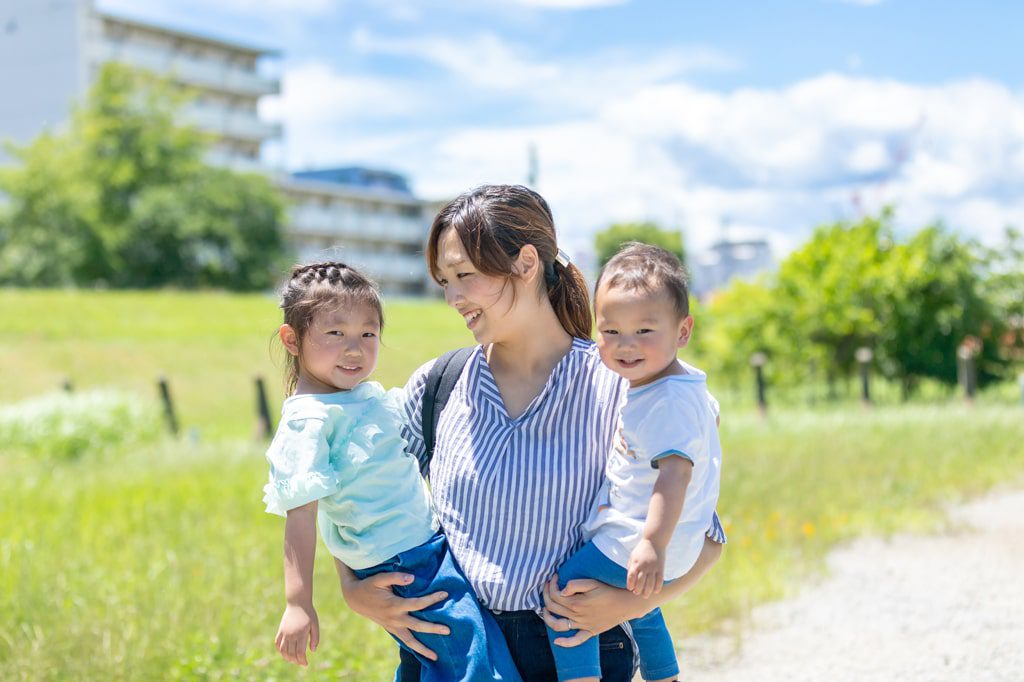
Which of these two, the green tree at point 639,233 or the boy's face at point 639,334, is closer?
the boy's face at point 639,334

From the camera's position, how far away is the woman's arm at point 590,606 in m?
2.46

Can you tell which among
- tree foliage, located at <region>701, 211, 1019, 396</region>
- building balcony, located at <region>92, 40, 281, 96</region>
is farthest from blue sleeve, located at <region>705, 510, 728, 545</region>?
building balcony, located at <region>92, 40, 281, 96</region>

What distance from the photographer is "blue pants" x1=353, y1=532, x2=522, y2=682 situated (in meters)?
2.52

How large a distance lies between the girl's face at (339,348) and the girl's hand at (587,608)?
2.18 feet

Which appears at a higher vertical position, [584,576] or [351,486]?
[351,486]

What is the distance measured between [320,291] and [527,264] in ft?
1.59

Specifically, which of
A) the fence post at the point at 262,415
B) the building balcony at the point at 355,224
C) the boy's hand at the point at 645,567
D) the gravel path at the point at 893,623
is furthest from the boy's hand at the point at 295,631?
the building balcony at the point at 355,224

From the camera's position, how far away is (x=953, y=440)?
38.8 ft

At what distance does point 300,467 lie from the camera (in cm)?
249

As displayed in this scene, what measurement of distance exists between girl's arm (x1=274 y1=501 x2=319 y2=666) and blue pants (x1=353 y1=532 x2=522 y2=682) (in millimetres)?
178

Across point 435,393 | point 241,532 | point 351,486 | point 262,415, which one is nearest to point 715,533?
point 435,393

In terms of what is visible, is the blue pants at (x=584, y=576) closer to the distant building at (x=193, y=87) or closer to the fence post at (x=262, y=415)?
the fence post at (x=262, y=415)

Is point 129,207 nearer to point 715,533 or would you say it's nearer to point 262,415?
point 262,415

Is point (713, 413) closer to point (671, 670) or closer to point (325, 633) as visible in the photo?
point (671, 670)
